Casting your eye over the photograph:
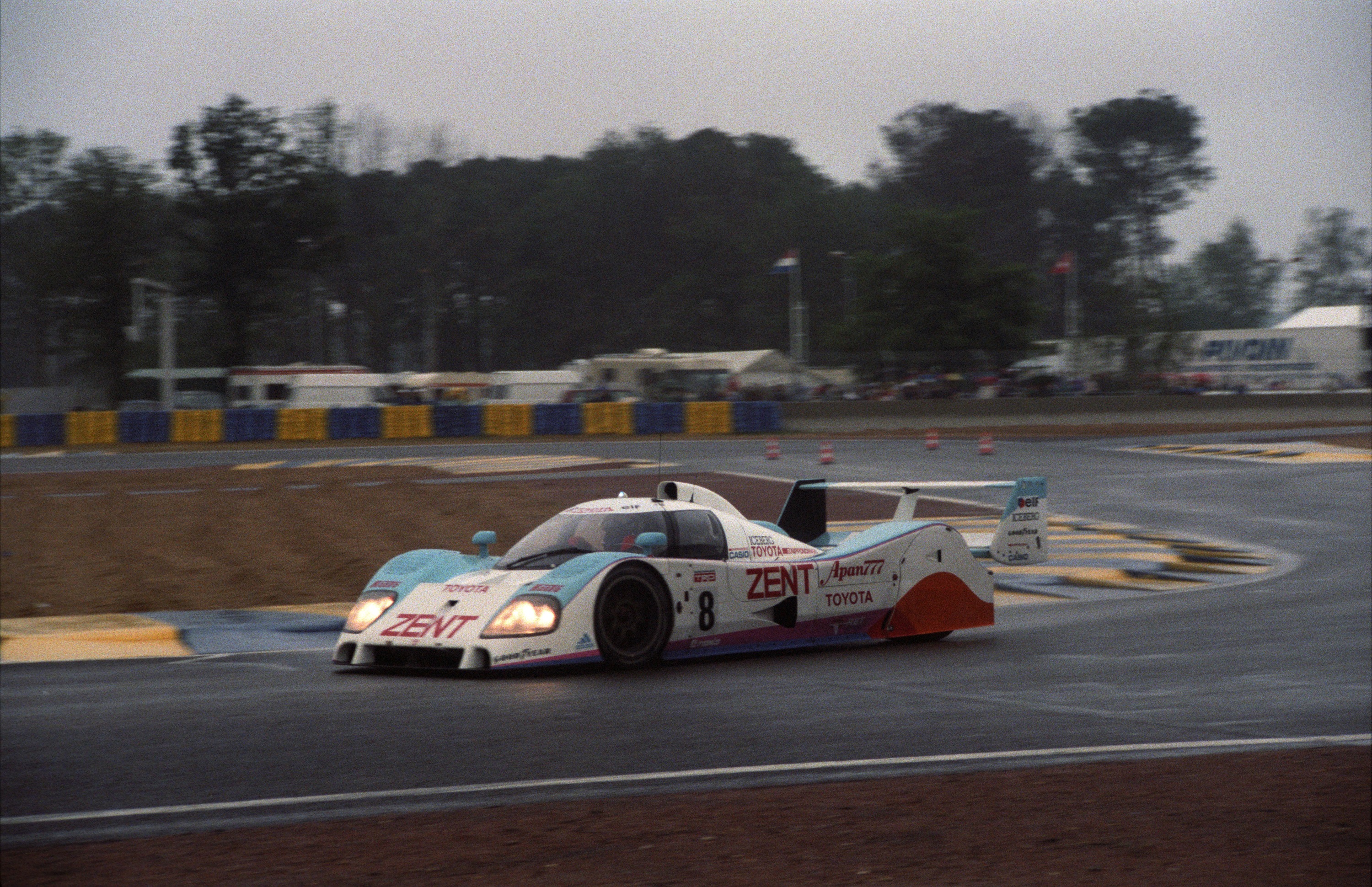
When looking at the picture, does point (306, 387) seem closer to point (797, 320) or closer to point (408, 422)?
point (408, 422)

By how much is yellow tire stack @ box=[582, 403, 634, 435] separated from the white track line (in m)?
34.8

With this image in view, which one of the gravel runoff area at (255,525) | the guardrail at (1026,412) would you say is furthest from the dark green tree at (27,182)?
the guardrail at (1026,412)

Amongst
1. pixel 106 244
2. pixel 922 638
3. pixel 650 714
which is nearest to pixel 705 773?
pixel 650 714

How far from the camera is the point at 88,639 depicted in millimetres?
11000

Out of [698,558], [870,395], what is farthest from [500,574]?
[870,395]

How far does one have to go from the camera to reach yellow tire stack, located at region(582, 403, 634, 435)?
138 feet

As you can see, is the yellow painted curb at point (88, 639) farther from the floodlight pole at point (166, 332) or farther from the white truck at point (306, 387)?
the floodlight pole at point (166, 332)

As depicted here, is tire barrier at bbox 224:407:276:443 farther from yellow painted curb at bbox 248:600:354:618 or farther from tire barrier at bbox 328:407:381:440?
yellow painted curb at bbox 248:600:354:618

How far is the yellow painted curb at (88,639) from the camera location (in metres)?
10.5

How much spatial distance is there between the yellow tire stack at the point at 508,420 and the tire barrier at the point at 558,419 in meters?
0.19

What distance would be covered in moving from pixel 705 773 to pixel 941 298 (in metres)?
49.0

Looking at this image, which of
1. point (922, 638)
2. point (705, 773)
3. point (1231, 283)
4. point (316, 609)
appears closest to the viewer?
point (705, 773)

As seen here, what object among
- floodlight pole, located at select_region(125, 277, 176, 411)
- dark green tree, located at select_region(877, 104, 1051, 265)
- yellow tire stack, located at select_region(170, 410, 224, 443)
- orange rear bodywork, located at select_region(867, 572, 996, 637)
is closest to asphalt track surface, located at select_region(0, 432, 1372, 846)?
orange rear bodywork, located at select_region(867, 572, 996, 637)

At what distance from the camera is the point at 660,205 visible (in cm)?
5400
